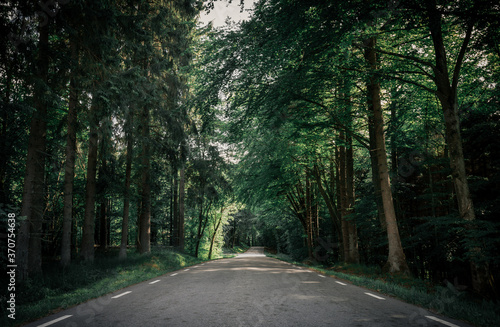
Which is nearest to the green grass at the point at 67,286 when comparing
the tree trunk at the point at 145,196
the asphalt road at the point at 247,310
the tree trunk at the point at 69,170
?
the asphalt road at the point at 247,310

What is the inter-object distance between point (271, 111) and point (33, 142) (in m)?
7.51

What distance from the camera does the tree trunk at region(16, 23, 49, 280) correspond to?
24.8ft

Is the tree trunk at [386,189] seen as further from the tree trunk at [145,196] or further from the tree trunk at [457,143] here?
the tree trunk at [145,196]

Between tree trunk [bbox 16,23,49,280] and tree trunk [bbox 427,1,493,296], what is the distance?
1040 cm

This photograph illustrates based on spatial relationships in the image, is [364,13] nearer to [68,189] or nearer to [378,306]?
[378,306]

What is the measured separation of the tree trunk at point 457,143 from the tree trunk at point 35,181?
409 inches

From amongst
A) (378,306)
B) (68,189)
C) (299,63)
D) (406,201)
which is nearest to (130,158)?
(68,189)

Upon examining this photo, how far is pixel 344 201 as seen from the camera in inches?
597

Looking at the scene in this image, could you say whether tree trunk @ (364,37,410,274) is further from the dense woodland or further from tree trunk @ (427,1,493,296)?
tree trunk @ (427,1,493,296)

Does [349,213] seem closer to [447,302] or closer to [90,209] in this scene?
[447,302]

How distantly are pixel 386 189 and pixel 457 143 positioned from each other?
3.27 meters

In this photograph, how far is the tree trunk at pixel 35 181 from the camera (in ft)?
24.8

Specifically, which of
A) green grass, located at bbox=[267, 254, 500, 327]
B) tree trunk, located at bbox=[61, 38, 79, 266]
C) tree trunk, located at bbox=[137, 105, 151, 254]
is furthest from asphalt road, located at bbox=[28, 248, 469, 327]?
tree trunk, located at bbox=[137, 105, 151, 254]

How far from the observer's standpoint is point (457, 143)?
6977 millimetres
